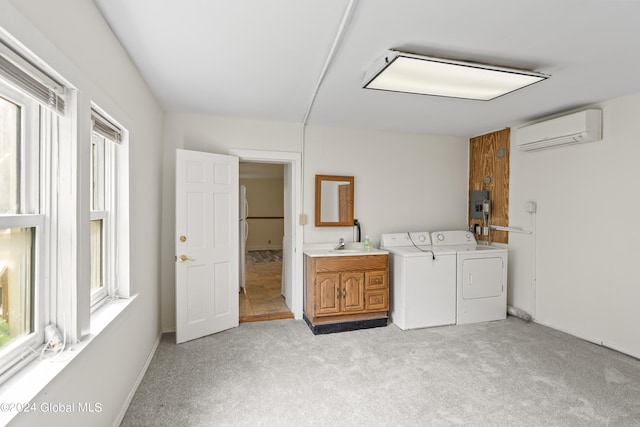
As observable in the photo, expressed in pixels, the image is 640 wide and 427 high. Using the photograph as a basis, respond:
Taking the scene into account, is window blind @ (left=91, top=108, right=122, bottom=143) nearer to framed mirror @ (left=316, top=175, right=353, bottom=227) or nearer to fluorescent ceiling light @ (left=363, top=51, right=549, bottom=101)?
fluorescent ceiling light @ (left=363, top=51, right=549, bottom=101)

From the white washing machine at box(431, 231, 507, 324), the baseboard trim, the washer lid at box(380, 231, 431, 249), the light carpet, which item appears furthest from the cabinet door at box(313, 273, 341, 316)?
the baseboard trim

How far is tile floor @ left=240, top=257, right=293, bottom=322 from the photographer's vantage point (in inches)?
152

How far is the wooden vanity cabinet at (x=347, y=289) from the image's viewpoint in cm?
346

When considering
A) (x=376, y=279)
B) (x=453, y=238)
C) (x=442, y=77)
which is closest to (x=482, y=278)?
(x=453, y=238)

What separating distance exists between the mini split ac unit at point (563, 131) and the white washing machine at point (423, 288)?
1454 millimetres

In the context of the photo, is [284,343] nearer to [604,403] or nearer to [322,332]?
[322,332]

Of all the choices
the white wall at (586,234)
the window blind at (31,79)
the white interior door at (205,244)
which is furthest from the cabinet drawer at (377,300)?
the window blind at (31,79)

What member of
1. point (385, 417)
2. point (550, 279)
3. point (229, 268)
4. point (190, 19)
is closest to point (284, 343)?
point (229, 268)

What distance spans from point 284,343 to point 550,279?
115 inches

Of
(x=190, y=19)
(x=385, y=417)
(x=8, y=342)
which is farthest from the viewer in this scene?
(x=385, y=417)

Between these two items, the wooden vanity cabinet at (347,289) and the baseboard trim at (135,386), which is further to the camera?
the wooden vanity cabinet at (347,289)

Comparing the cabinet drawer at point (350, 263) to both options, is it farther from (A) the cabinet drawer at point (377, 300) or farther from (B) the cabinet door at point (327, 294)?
(A) the cabinet drawer at point (377, 300)

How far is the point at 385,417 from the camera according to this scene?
203 cm

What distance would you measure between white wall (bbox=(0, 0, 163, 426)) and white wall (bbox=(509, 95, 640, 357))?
13.1ft
